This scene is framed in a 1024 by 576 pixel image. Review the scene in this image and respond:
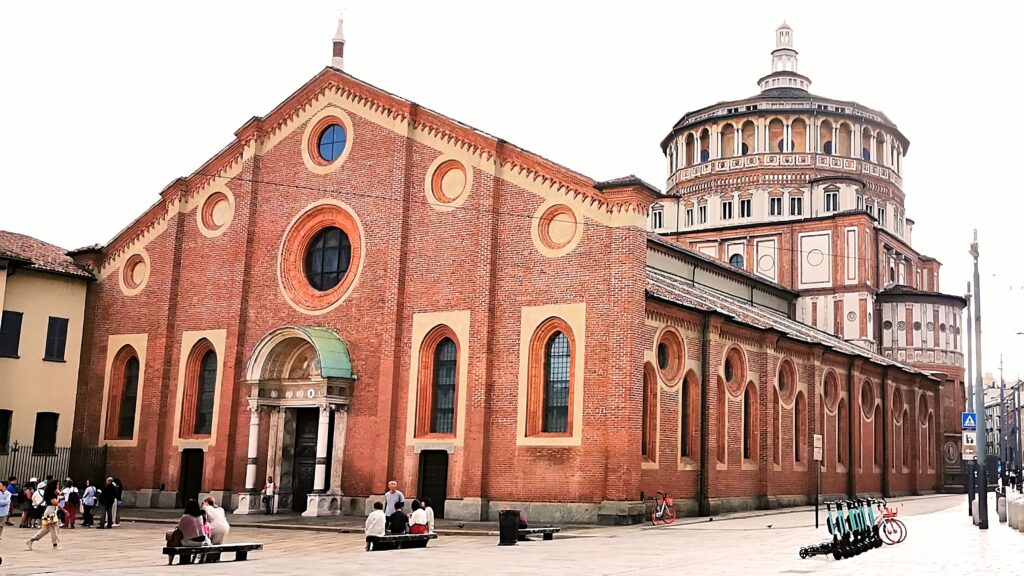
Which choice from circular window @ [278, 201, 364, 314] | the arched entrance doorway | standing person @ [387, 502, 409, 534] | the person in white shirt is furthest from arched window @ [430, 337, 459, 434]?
the person in white shirt

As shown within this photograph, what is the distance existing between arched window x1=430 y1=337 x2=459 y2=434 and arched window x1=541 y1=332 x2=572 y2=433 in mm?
3107

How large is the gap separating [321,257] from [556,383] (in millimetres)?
10252

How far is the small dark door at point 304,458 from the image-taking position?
34.8 metres

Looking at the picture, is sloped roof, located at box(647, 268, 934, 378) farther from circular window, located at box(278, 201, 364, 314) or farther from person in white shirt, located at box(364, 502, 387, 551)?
person in white shirt, located at box(364, 502, 387, 551)

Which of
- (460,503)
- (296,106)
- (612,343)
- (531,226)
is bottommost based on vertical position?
(460,503)

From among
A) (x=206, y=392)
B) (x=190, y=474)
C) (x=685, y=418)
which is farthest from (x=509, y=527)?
(x=206, y=392)

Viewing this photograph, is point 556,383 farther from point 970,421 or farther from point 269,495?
point 970,421

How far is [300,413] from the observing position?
35469 mm

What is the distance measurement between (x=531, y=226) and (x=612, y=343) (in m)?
4.62

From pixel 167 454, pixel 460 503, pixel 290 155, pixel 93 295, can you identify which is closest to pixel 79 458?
pixel 167 454

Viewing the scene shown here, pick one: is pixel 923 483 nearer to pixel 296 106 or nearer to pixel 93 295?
Result: pixel 296 106

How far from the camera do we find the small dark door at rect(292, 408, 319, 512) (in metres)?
34.8

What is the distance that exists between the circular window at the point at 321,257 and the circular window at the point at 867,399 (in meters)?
24.7

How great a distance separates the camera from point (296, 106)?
37094 mm
